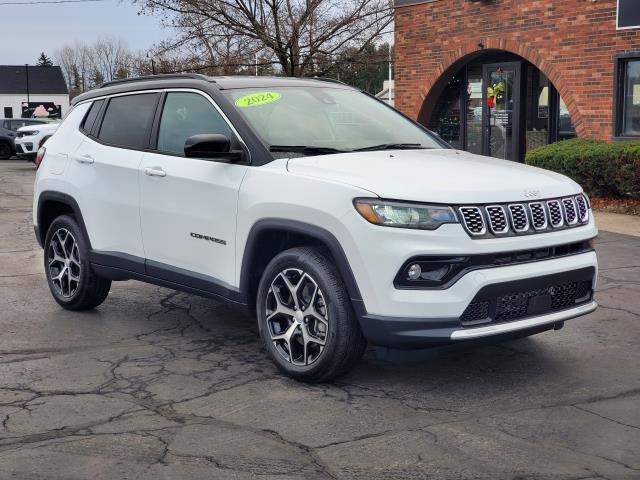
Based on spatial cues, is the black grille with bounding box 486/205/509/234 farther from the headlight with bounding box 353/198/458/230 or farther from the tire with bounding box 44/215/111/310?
the tire with bounding box 44/215/111/310

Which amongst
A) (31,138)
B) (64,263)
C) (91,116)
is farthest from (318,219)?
(31,138)

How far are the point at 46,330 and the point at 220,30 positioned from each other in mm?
18810

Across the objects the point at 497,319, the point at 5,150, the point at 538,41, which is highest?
the point at 538,41

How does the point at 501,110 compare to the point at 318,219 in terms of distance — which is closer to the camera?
the point at 318,219

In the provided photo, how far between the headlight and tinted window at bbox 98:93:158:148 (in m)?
2.34

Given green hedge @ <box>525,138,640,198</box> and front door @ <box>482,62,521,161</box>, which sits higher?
front door @ <box>482,62,521,161</box>

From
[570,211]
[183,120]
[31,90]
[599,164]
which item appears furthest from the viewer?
[31,90]

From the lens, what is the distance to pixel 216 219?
5559 mm

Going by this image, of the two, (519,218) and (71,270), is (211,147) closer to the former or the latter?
(519,218)

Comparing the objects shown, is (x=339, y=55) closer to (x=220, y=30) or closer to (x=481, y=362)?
(x=220, y=30)

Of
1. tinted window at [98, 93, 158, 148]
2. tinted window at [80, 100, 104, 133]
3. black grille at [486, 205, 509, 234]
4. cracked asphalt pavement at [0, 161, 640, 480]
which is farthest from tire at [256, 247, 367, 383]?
tinted window at [80, 100, 104, 133]

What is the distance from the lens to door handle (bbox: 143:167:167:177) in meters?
5.95

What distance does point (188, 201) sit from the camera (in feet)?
18.9

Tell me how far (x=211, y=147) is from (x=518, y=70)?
1462cm
